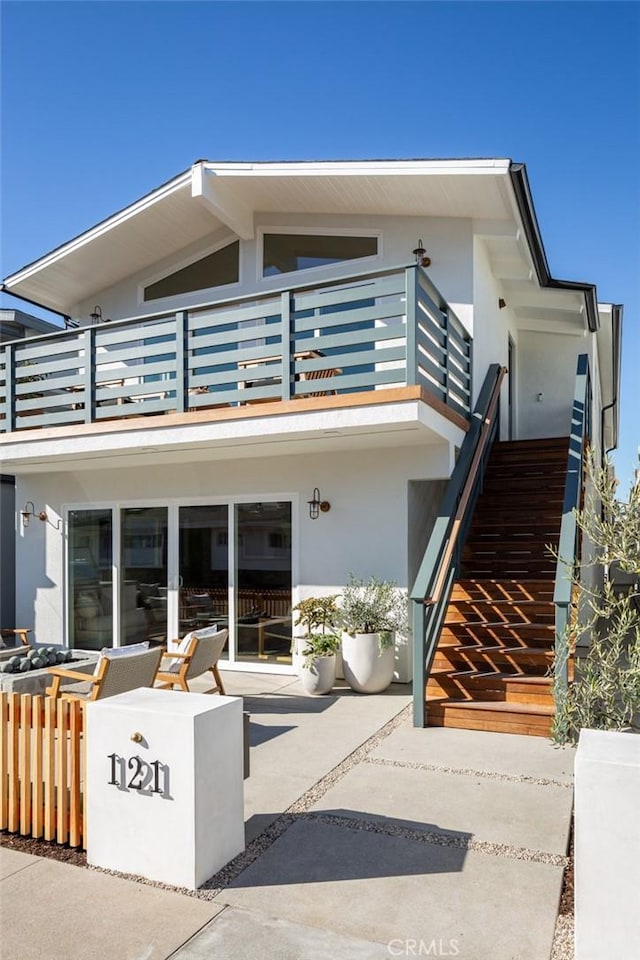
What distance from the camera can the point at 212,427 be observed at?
332 inches

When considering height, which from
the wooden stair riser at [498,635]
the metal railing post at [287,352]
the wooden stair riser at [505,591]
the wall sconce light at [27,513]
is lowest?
the wooden stair riser at [498,635]

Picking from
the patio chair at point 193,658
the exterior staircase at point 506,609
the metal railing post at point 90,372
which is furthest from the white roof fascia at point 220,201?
the patio chair at point 193,658

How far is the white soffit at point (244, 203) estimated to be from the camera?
28.7 feet

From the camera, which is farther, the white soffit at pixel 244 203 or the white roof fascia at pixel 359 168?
the white soffit at pixel 244 203

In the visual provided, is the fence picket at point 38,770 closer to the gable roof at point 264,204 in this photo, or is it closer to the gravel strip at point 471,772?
the gravel strip at point 471,772

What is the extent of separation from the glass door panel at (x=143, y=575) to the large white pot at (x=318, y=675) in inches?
130

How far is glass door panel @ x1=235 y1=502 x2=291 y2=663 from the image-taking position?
964 cm

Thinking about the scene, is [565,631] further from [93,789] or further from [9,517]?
[9,517]

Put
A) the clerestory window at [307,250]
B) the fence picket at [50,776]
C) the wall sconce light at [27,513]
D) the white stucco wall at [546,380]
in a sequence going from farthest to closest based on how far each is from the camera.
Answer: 1. the white stucco wall at [546,380]
2. the wall sconce light at [27,513]
3. the clerestory window at [307,250]
4. the fence picket at [50,776]

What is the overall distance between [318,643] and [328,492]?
6.86ft

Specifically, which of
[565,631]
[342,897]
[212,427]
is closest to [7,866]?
[342,897]

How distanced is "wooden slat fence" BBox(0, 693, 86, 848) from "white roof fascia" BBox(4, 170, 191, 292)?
306 inches

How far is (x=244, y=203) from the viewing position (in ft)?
34.2

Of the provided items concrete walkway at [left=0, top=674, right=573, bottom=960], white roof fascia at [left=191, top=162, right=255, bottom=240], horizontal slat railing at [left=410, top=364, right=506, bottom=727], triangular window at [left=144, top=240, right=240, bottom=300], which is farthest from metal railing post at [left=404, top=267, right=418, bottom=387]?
triangular window at [left=144, top=240, right=240, bottom=300]
